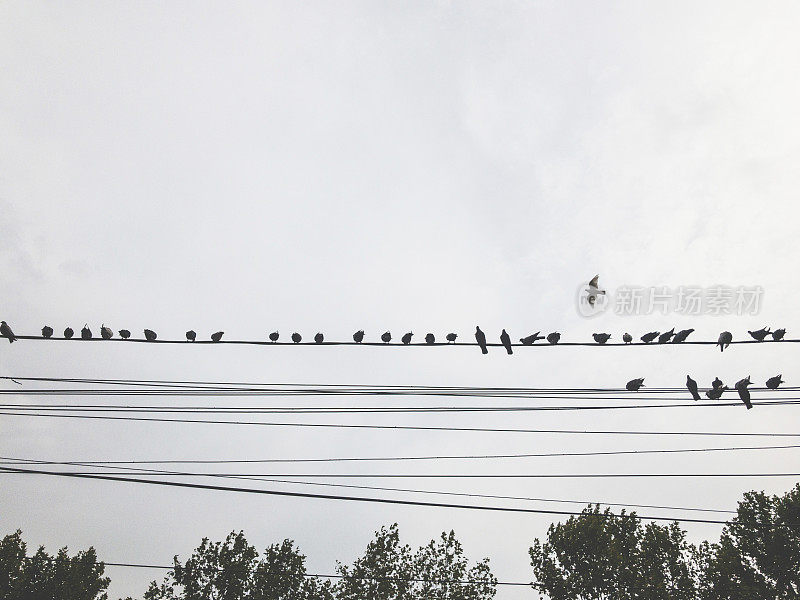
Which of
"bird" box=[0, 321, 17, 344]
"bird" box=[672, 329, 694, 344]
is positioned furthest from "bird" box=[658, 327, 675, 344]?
"bird" box=[0, 321, 17, 344]

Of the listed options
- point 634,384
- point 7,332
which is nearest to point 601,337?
point 634,384

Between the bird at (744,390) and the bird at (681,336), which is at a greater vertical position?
the bird at (681,336)

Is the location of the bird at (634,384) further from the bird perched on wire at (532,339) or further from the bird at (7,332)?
the bird at (7,332)

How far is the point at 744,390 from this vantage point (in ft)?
25.2

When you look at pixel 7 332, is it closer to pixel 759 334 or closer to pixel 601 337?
pixel 601 337

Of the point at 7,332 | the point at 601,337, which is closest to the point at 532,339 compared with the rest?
the point at 601,337

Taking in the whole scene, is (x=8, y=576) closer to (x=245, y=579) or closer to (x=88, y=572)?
(x=88, y=572)

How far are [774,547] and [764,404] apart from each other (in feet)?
62.8

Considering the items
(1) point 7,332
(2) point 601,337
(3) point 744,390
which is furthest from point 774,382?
(1) point 7,332

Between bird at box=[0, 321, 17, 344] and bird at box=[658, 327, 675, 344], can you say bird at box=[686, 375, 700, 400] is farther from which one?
bird at box=[0, 321, 17, 344]

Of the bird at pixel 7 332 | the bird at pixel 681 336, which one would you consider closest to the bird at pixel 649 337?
the bird at pixel 681 336

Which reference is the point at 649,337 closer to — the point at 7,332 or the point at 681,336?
the point at 681,336

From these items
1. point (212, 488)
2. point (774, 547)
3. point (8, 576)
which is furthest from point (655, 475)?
point (8, 576)

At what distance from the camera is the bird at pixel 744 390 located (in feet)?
24.9
